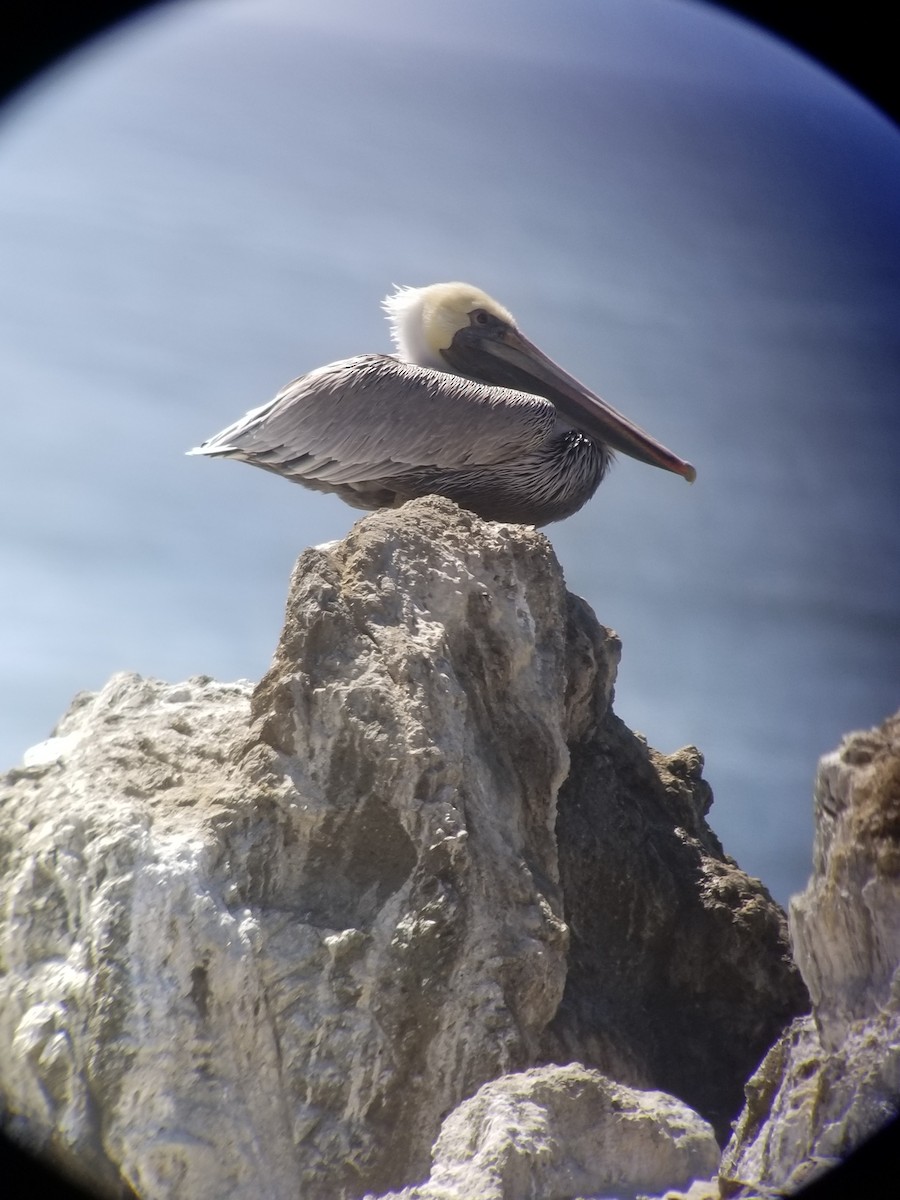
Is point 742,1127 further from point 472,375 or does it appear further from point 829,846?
point 472,375

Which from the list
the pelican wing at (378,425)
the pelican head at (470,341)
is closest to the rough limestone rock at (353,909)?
the pelican wing at (378,425)

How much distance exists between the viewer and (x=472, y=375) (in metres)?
8.01

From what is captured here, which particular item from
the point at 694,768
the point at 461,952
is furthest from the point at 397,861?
the point at 694,768

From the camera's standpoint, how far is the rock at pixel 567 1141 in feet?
10.6

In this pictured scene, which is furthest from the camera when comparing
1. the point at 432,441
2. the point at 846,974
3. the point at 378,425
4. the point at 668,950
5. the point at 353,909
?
the point at 378,425

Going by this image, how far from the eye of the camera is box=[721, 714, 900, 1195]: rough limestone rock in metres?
3.14

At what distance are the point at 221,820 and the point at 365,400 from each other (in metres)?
3.24

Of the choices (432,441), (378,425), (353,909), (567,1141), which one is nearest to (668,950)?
(353,909)

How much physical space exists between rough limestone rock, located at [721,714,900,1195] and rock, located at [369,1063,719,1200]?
0.16 meters

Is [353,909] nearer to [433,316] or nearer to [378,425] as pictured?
[378,425]

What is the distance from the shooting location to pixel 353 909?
159 inches

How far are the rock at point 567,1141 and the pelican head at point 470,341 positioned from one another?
462cm

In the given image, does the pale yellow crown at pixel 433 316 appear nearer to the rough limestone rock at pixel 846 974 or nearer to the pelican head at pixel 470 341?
the pelican head at pixel 470 341

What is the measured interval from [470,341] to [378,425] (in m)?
1.41
